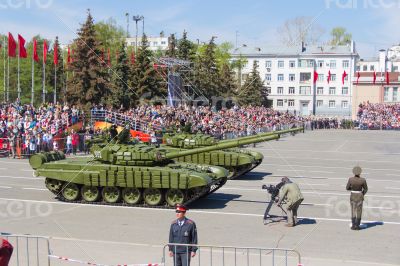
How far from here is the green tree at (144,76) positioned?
5444 centimetres

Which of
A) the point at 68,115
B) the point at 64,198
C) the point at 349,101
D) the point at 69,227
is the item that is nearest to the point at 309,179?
the point at 64,198

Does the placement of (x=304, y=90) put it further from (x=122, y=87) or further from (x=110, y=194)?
(x=110, y=194)

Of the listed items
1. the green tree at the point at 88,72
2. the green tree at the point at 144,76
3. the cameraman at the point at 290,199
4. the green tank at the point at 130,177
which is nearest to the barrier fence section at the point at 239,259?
the cameraman at the point at 290,199

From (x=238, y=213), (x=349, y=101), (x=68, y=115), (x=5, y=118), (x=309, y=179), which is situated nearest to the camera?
(x=238, y=213)

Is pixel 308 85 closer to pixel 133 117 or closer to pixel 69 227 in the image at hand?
pixel 133 117

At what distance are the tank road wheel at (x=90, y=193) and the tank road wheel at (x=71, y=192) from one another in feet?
0.72

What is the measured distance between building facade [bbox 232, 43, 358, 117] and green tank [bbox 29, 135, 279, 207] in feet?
276

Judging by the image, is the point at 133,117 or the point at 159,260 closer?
the point at 159,260

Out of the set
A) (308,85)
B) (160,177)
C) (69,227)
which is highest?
(308,85)

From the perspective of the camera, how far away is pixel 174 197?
57.3 feet

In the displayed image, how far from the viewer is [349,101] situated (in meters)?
103

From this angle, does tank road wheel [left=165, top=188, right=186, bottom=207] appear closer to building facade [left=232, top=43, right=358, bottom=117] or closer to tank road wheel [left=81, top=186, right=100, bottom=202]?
tank road wheel [left=81, top=186, right=100, bottom=202]

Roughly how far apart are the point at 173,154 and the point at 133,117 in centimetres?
2227

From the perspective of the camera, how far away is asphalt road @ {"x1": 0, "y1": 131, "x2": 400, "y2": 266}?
1202 cm
